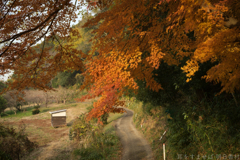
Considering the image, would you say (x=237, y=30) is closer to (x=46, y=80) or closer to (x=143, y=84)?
(x=46, y=80)

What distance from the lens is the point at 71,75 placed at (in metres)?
38.0

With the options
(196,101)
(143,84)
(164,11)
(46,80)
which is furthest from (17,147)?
(164,11)

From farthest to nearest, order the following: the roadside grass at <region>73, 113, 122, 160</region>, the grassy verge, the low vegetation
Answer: the low vegetation → the roadside grass at <region>73, 113, 122, 160</region> → the grassy verge

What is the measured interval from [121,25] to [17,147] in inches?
381

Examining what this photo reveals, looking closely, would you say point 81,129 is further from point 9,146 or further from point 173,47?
point 173,47

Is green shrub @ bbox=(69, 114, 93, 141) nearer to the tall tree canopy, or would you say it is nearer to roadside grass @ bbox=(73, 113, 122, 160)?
roadside grass @ bbox=(73, 113, 122, 160)

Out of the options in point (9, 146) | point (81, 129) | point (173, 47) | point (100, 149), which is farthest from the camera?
point (81, 129)

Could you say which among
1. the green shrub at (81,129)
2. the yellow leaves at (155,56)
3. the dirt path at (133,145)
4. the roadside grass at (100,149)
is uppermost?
the yellow leaves at (155,56)

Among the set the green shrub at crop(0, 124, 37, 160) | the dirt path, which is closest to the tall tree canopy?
the dirt path

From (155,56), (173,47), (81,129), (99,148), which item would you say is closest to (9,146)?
(81,129)

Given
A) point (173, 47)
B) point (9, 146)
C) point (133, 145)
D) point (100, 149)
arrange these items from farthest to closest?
point (133, 145), point (100, 149), point (9, 146), point (173, 47)

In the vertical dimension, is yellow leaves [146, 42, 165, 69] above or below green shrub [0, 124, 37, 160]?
above

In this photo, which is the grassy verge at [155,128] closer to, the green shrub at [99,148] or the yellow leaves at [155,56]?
the green shrub at [99,148]

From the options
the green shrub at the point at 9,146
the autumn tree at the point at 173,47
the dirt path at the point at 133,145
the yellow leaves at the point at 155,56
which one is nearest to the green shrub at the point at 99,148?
the dirt path at the point at 133,145
